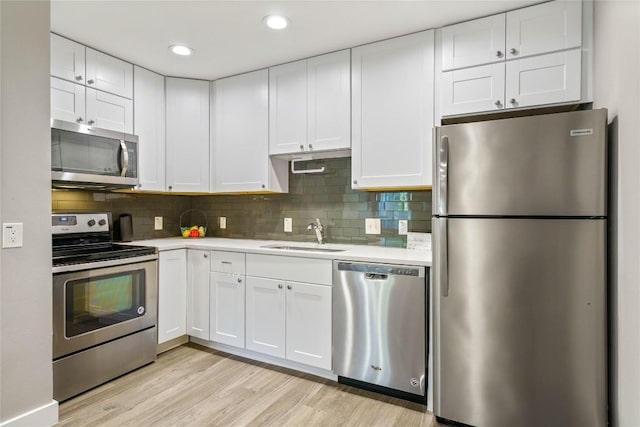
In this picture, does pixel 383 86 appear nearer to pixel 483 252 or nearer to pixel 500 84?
pixel 500 84

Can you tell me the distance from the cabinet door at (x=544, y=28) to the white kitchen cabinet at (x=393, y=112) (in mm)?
471

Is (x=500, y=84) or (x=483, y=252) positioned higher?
(x=500, y=84)

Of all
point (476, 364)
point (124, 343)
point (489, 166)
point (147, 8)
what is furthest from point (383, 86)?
point (124, 343)

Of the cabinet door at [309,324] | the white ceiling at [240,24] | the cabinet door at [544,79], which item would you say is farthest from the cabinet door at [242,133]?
the cabinet door at [544,79]

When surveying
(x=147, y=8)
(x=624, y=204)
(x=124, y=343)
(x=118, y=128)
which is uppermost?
(x=147, y=8)

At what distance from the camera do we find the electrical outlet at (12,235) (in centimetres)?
166

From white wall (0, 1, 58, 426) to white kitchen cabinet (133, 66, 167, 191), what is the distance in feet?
3.77

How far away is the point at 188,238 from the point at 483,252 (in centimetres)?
271

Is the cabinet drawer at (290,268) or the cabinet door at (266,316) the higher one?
the cabinet drawer at (290,268)

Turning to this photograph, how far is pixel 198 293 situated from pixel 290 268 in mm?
930

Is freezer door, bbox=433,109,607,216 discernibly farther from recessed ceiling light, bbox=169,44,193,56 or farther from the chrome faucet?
recessed ceiling light, bbox=169,44,193,56

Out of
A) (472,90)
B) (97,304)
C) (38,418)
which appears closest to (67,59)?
(97,304)

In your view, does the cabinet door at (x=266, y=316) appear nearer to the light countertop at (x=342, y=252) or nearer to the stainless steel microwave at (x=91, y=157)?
the light countertop at (x=342, y=252)

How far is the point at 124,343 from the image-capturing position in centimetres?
247
